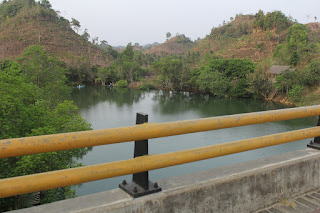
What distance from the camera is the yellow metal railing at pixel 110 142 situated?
1.64m

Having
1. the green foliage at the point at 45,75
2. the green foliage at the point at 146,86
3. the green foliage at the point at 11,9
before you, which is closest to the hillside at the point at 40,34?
the green foliage at the point at 11,9

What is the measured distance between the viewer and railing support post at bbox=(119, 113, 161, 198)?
2049mm

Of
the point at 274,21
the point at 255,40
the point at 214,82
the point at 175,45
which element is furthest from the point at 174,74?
the point at 175,45

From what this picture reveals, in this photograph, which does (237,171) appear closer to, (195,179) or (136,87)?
(195,179)

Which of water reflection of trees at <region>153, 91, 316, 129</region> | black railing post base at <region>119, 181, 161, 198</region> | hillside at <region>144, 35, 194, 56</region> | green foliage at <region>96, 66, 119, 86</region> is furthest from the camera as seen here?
hillside at <region>144, 35, 194, 56</region>

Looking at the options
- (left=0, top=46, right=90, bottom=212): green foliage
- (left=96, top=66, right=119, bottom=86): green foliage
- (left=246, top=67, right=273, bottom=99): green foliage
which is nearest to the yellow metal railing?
(left=0, top=46, right=90, bottom=212): green foliage

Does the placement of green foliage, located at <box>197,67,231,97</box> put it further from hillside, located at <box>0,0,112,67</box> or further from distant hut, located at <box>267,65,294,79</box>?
hillside, located at <box>0,0,112,67</box>

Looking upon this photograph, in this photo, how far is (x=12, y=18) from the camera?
8394 centimetres

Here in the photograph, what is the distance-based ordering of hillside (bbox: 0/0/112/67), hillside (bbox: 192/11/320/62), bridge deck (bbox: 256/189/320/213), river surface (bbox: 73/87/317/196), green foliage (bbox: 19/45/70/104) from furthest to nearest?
hillside (bbox: 0/0/112/67) → hillside (bbox: 192/11/320/62) → green foliage (bbox: 19/45/70/104) → river surface (bbox: 73/87/317/196) → bridge deck (bbox: 256/189/320/213)

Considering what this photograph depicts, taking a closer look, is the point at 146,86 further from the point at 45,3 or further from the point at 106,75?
the point at 45,3

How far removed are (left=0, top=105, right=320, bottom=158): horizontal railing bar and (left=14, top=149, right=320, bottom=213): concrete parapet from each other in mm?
421

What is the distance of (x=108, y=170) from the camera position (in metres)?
1.90

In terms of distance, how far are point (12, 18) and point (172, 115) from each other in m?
77.4

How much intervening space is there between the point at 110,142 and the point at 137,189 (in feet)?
1.50
